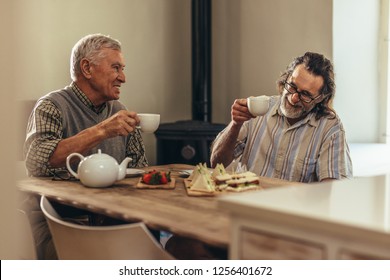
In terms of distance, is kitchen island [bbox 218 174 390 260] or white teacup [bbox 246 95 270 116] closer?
kitchen island [bbox 218 174 390 260]

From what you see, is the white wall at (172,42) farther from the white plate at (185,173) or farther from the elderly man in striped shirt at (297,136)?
the white plate at (185,173)

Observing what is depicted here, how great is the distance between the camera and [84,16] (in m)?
4.26

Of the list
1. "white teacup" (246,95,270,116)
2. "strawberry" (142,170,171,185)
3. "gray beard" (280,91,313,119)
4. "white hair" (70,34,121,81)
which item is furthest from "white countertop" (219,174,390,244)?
"white hair" (70,34,121,81)

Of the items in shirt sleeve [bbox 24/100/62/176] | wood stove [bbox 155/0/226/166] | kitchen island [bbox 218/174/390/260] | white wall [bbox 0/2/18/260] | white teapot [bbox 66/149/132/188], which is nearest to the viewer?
white wall [bbox 0/2/18/260]

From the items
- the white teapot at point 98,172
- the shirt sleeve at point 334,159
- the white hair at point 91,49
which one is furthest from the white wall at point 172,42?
the white teapot at point 98,172

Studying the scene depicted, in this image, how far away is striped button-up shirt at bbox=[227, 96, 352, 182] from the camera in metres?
2.63

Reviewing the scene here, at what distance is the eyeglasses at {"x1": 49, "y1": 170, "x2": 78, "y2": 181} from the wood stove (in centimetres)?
180

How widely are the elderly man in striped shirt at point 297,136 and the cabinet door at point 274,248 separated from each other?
145 cm

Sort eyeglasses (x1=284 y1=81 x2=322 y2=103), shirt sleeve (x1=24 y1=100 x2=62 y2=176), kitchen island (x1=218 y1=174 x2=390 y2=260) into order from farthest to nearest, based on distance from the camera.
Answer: eyeglasses (x1=284 y1=81 x2=322 y2=103)
shirt sleeve (x1=24 y1=100 x2=62 y2=176)
kitchen island (x1=218 y1=174 x2=390 y2=260)

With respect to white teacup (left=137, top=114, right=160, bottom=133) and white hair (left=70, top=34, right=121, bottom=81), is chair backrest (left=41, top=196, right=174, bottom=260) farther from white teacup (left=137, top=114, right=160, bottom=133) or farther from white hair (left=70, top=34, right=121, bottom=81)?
white hair (left=70, top=34, right=121, bottom=81)

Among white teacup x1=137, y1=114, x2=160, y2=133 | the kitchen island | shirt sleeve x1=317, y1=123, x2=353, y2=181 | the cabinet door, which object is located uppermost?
white teacup x1=137, y1=114, x2=160, y2=133

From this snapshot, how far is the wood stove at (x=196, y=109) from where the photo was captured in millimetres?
4164

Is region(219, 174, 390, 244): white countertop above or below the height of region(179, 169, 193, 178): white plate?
above
